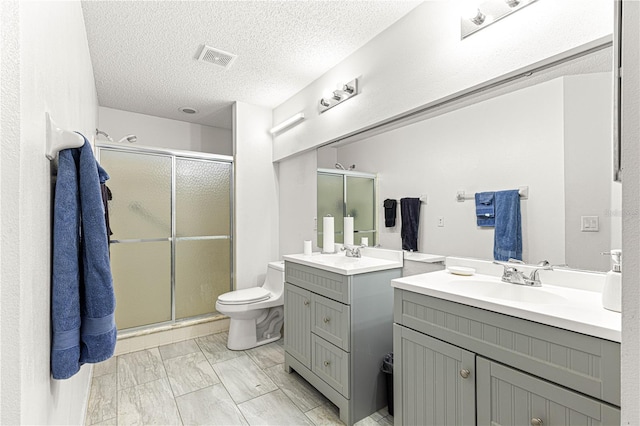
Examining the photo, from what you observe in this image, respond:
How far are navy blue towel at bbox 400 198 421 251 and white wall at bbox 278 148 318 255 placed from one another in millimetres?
995

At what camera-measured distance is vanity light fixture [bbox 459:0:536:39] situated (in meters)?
1.34

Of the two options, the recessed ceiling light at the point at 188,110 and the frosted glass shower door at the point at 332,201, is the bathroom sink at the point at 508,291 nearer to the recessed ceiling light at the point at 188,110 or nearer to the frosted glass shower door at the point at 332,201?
the frosted glass shower door at the point at 332,201

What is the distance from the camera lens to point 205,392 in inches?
83.4

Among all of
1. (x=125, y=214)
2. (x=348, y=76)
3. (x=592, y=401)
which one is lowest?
(x=592, y=401)

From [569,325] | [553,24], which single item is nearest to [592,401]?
[569,325]

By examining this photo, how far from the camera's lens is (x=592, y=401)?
0.91m

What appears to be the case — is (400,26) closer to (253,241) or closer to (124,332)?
(253,241)

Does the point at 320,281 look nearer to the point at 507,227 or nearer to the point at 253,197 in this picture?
the point at 507,227

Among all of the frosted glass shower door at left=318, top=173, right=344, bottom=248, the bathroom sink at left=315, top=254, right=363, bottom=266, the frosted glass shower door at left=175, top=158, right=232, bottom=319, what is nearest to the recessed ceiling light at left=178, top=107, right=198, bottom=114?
the frosted glass shower door at left=175, top=158, right=232, bottom=319

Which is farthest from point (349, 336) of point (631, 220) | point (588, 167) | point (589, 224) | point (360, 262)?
point (631, 220)

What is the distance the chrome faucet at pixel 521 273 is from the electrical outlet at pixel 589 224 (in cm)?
21

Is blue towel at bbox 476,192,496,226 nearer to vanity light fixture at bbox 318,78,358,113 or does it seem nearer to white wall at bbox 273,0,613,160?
white wall at bbox 273,0,613,160

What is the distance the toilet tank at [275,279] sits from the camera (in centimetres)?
300

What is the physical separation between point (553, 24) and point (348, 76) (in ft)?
4.41
